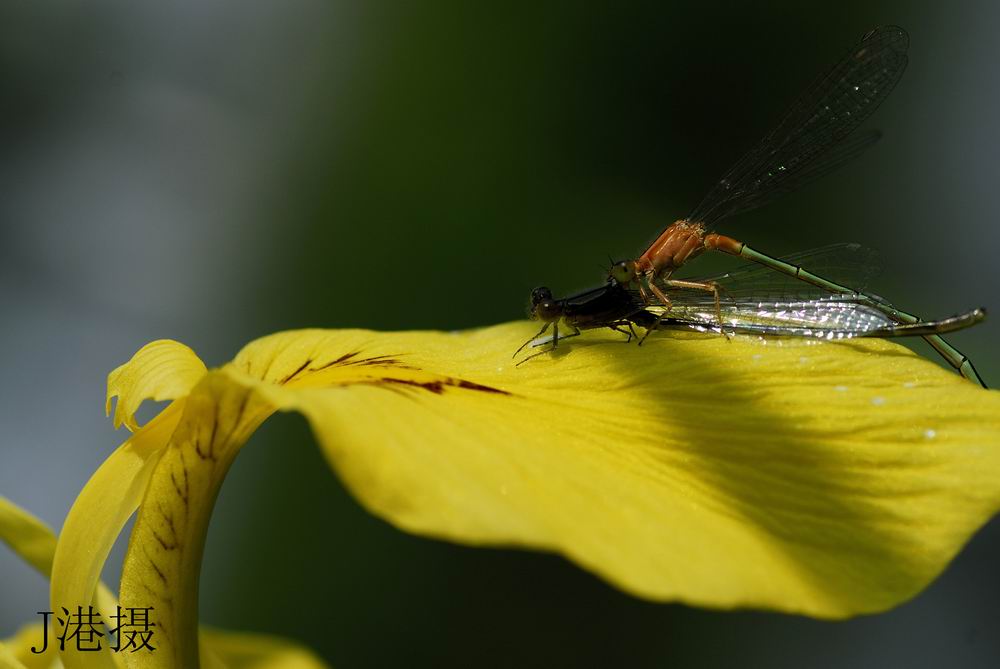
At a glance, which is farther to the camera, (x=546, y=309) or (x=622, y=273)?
(x=622, y=273)

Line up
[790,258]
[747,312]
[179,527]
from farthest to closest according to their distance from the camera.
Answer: [790,258] < [747,312] < [179,527]

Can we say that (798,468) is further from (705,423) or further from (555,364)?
(555,364)

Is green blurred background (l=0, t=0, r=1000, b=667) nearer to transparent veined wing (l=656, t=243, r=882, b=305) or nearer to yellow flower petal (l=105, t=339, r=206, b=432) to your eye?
transparent veined wing (l=656, t=243, r=882, b=305)

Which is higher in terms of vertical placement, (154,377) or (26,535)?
(154,377)

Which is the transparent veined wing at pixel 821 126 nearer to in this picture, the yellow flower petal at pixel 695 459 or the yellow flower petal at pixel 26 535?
the yellow flower petal at pixel 695 459

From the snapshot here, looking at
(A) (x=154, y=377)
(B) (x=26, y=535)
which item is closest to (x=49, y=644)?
(B) (x=26, y=535)

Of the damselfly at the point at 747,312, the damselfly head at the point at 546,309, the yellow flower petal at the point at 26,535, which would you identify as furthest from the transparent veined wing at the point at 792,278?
the yellow flower petal at the point at 26,535

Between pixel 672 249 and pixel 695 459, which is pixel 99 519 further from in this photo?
pixel 672 249
